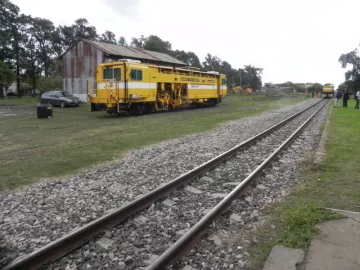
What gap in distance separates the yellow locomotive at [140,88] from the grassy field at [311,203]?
14447 millimetres

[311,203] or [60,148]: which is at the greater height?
[60,148]

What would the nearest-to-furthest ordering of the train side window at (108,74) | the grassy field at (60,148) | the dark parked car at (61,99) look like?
the grassy field at (60,148)
the train side window at (108,74)
the dark parked car at (61,99)

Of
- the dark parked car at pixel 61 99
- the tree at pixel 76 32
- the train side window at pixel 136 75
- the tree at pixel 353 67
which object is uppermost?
the tree at pixel 76 32

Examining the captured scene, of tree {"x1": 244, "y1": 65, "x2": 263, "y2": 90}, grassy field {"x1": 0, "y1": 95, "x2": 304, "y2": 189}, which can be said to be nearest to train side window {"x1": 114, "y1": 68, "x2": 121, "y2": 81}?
grassy field {"x1": 0, "y1": 95, "x2": 304, "y2": 189}

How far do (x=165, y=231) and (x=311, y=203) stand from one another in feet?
7.64

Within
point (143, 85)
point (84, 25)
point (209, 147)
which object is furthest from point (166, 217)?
point (84, 25)

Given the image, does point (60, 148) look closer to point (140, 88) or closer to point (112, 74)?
point (112, 74)

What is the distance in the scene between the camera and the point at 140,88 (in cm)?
2192

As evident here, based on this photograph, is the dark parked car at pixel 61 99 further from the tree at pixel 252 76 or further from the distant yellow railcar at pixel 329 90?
the tree at pixel 252 76

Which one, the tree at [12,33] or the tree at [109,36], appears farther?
the tree at [109,36]

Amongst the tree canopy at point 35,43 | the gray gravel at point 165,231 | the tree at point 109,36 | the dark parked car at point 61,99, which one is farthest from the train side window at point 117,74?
the tree at point 109,36

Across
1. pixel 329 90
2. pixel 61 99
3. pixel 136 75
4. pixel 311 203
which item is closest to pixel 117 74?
pixel 136 75

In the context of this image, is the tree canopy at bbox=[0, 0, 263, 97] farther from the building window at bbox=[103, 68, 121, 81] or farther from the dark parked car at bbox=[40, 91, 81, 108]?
the building window at bbox=[103, 68, 121, 81]

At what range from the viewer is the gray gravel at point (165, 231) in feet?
11.9
